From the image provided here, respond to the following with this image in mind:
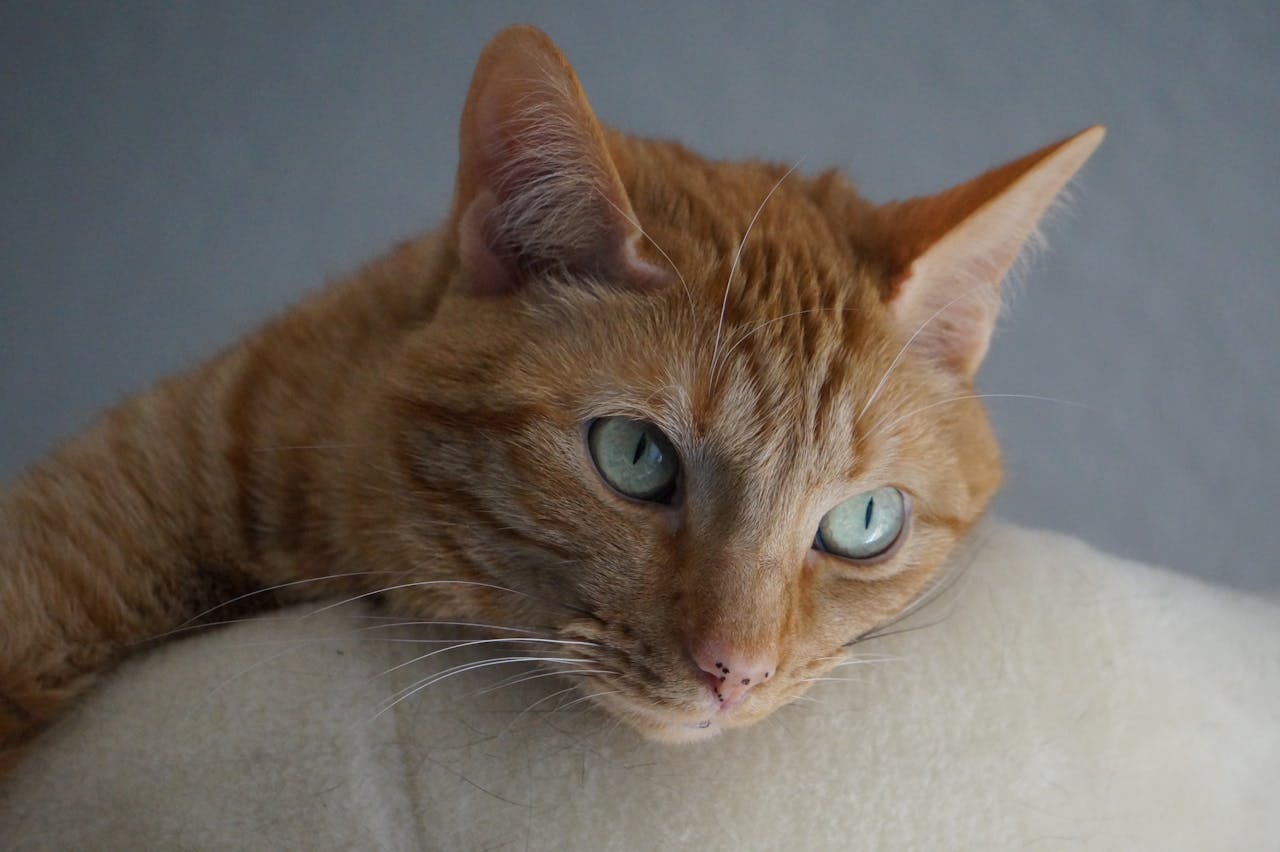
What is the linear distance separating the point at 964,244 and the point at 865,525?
1.03 ft

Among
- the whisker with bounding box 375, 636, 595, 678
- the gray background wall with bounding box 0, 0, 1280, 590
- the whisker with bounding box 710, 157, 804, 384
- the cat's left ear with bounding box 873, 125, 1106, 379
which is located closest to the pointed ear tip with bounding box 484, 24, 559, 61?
the whisker with bounding box 710, 157, 804, 384

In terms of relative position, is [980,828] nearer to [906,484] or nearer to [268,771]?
[906,484]

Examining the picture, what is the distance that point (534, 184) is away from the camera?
1.09m

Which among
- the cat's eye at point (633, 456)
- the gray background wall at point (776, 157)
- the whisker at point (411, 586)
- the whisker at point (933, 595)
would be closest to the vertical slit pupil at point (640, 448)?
the cat's eye at point (633, 456)

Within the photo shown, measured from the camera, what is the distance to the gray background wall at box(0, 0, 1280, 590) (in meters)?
1.97

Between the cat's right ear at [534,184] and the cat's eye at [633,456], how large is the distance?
16cm

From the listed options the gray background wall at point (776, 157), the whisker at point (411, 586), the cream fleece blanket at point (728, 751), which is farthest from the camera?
the gray background wall at point (776, 157)

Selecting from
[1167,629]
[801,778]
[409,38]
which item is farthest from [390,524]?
[409,38]

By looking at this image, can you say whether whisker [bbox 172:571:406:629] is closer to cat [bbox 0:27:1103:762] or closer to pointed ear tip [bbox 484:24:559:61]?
cat [bbox 0:27:1103:762]

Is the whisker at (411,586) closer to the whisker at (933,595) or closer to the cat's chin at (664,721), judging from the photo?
the cat's chin at (664,721)

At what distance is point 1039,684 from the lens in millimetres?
1069

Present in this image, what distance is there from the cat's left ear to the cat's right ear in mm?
276

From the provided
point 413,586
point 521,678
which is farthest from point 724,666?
point 413,586

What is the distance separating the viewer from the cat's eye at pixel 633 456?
1046 millimetres
